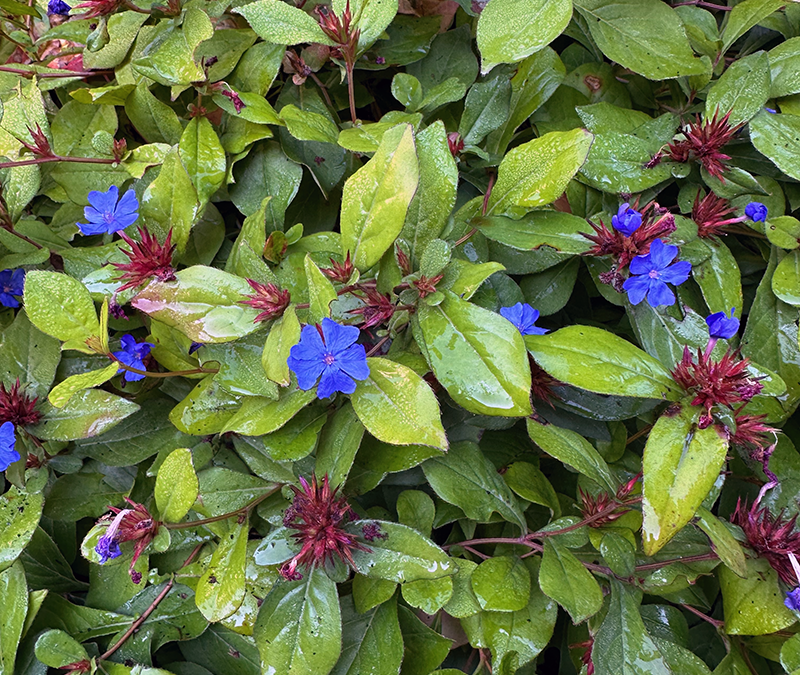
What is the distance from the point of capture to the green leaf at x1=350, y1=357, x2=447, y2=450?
983 millimetres

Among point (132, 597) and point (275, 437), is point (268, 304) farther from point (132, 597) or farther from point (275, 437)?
point (132, 597)

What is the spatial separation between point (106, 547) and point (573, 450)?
0.90m

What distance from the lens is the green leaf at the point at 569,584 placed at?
1.10 m

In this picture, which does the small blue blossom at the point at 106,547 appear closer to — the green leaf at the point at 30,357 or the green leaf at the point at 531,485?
the green leaf at the point at 30,357

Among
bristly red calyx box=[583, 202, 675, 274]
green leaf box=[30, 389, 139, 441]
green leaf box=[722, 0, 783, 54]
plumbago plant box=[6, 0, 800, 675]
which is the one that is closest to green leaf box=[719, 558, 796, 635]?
plumbago plant box=[6, 0, 800, 675]

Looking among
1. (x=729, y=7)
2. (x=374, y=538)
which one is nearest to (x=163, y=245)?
(x=374, y=538)

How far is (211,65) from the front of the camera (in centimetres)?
150

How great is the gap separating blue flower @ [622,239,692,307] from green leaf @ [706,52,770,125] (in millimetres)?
396

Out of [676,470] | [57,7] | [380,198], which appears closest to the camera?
[676,470]

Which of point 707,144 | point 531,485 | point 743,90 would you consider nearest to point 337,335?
point 531,485

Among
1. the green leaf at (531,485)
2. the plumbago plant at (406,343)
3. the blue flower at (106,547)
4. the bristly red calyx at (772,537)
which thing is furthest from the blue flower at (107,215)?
the bristly red calyx at (772,537)

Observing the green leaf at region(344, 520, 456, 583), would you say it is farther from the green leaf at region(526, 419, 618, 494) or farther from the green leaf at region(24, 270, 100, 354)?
the green leaf at region(24, 270, 100, 354)

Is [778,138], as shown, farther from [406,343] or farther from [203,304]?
[203,304]

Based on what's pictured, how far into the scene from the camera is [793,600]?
1.10 meters
